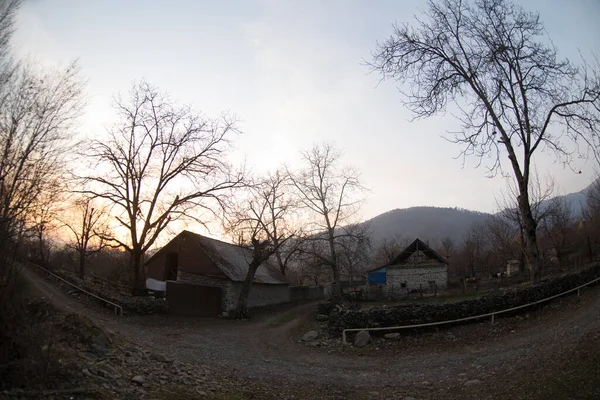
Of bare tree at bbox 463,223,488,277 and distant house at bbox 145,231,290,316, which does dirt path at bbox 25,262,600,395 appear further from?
bare tree at bbox 463,223,488,277

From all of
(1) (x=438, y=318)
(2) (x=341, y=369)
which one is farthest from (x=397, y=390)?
(1) (x=438, y=318)

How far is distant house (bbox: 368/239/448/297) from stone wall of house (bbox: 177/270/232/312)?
19.1m

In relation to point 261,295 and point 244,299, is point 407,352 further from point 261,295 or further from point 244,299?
point 261,295

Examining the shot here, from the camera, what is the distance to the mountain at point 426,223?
119875mm

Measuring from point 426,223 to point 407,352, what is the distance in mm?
124297

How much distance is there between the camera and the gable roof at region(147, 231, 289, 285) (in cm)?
2722

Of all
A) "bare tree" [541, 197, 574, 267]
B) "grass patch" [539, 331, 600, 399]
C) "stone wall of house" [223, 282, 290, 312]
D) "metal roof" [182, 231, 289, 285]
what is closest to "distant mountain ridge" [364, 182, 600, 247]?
"bare tree" [541, 197, 574, 267]

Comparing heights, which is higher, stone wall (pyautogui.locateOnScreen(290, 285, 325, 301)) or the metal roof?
the metal roof

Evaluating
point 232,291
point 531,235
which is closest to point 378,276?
point 232,291


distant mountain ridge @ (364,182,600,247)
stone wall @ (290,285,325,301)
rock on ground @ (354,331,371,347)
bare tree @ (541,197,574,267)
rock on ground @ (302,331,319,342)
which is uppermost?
distant mountain ridge @ (364,182,600,247)

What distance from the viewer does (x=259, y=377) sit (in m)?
10.9

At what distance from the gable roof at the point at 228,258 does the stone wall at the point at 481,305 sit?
13191mm

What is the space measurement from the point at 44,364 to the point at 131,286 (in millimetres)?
21411

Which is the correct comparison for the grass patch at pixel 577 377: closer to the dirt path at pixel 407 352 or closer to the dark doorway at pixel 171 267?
the dirt path at pixel 407 352
